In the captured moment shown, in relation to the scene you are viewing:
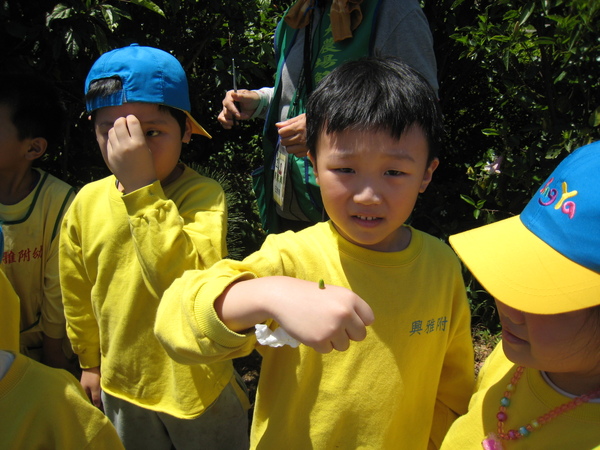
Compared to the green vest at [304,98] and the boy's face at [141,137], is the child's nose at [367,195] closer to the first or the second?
the boy's face at [141,137]

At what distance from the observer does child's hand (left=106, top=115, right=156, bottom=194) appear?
1.66 m

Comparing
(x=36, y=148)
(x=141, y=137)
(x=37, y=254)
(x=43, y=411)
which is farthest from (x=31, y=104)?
(x=43, y=411)

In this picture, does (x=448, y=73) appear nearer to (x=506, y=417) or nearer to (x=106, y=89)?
(x=106, y=89)

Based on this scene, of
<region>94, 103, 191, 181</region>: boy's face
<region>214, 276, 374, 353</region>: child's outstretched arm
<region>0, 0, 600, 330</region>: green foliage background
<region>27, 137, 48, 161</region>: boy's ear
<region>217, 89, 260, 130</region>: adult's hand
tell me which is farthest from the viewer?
<region>0, 0, 600, 330</region>: green foliage background

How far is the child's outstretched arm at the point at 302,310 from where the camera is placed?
929mm

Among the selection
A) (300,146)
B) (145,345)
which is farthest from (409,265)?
(145,345)

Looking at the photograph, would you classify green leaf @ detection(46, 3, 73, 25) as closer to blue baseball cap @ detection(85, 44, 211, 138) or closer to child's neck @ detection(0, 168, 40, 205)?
child's neck @ detection(0, 168, 40, 205)

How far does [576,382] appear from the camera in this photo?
1102 millimetres

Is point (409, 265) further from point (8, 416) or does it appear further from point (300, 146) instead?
point (8, 416)

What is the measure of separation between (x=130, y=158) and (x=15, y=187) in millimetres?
1200

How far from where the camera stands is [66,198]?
260 cm

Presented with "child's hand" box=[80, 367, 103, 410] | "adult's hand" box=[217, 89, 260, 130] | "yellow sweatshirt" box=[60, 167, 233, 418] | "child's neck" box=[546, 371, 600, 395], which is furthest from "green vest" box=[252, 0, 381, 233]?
"child's neck" box=[546, 371, 600, 395]

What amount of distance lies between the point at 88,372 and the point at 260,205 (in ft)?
3.24

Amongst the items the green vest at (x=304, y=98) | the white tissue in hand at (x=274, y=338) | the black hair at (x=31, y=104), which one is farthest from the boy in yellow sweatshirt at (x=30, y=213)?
the white tissue in hand at (x=274, y=338)
